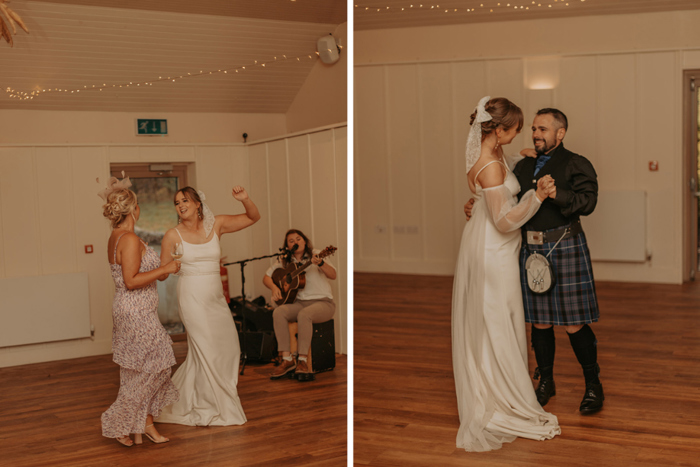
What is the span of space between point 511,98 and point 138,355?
5.87 m

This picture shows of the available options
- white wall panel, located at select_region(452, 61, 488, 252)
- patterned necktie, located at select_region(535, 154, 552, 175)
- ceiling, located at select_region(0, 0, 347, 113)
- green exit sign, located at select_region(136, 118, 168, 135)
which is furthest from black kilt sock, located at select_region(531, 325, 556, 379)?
white wall panel, located at select_region(452, 61, 488, 252)

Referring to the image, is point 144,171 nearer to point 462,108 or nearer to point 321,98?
point 321,98

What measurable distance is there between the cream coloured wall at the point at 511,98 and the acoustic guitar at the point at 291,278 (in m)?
Result: 5.17

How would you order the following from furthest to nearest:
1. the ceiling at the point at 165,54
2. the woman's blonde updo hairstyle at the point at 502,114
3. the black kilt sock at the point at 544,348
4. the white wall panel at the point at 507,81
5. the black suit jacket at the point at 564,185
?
the white wall panel at the point at 507,81, the black kilt sock at the point at 544,348, the black suit jacket at the point at 564,185, the woman's blonde updo hairstyle at the point at 502,114, the ceiling at the point at 165,54

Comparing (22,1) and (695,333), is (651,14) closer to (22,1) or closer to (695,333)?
(695,333)

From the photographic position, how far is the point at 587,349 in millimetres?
3420

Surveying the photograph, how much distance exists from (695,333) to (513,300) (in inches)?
100

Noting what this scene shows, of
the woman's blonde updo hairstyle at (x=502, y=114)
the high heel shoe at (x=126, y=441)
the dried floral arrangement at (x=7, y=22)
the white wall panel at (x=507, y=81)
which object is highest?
the white wall panel at (x=507, y=81)

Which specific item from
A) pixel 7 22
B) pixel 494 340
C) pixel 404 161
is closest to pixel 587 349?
pixel 494 340

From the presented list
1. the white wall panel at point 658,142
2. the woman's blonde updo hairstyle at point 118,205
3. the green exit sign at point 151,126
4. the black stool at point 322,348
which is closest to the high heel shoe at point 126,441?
the black stool at point 322,348

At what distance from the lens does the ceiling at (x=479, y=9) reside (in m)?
7.07

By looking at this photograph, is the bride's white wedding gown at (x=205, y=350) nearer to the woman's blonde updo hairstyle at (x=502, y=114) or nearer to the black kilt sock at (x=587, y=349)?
the woman's blonde updo hairstyle at (x=502, y=114)

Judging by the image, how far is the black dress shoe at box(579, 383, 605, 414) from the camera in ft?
11.1

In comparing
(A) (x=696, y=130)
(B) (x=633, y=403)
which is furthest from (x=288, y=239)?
(A) (x=696, y=130)
